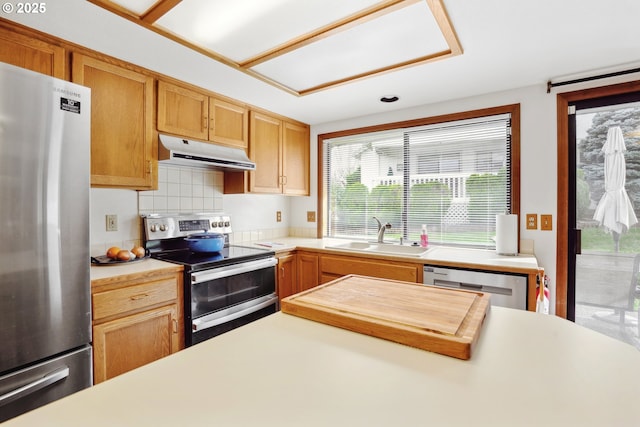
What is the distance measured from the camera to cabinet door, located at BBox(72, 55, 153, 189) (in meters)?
1.81

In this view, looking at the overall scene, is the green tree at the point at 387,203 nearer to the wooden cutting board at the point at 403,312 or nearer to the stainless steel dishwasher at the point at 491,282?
the stainless steel dishwasher at the point at 491,282

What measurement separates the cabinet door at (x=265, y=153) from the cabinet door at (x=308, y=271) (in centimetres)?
73

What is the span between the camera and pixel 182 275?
1949 mm

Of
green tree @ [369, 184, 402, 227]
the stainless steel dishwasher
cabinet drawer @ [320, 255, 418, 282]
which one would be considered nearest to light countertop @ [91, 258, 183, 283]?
cabinet drawer @ [320, 255, 418, 282]

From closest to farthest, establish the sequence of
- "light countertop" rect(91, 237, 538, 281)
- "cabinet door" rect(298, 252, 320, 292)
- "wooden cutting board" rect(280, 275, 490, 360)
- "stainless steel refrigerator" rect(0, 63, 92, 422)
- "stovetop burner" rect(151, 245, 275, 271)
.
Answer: "wooden cutting board" rect(280, 275, 490, 360), "stainless steel refrigerator" rect(0, 63, 92, 422), "light countertop" rect(91, 237, 538, 281), "stovetop burner" rect(151, 245, 275, 271), "cabinet door" rect(298, 252, 320, 292)

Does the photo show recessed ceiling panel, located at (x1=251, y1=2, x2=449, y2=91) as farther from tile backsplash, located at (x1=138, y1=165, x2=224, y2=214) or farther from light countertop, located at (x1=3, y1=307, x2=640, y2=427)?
light countertop, located at (x1=3, y1=307, x2=640, y2=427)

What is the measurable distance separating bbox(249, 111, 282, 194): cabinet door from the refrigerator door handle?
5.78 ft

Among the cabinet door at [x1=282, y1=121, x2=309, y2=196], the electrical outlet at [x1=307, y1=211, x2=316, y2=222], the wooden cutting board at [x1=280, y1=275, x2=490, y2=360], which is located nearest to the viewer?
the wooden cutting board at [x1=280, y1=275, x2=490, y2=360]

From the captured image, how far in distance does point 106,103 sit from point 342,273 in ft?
6.57

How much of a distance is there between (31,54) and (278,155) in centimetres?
186

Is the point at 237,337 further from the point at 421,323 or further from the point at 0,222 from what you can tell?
the point at 0,222

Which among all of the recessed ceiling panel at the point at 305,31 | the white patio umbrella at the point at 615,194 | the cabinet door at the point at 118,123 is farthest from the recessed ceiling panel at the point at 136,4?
the white patio umbrella at the point at 615,194

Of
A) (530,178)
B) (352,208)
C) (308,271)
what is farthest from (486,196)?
(308,271)

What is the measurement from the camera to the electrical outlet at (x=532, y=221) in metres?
2.32
